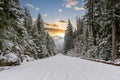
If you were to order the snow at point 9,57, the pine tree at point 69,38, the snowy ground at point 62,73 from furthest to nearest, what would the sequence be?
the pine tree at point 69,38 < the snow at point 9,57 < the snowy ground at point 62,73

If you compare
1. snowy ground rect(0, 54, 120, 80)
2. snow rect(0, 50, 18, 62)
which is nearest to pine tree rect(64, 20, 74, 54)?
snow rect(0, 50, 18, 62)

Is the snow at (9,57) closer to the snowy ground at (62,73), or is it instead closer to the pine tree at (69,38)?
the snowy ground at (62,73)

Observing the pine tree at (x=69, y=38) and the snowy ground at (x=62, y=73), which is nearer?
the snowy ground at (x=62, y=73)

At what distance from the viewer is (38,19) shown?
6344 cm

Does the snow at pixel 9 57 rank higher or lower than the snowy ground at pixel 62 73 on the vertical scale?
higher

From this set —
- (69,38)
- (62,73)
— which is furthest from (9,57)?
(69,38)

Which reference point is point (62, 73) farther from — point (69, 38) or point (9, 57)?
point (69, 38)

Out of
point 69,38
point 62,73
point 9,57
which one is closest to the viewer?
point 62,73

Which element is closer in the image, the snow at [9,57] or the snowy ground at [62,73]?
the snowy ground at [62,73]

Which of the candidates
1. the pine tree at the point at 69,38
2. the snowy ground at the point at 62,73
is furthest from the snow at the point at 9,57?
the pine tree at the point at 69,38

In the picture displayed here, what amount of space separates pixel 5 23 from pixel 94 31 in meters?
27.0

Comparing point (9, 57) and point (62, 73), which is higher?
point (9, 57)

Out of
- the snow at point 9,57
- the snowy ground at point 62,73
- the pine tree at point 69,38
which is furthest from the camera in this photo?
the pine tree at point 69,38

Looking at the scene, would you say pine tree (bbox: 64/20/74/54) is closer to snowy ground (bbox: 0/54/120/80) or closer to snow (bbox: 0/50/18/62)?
snow (bbox: 0/50/18/62)
